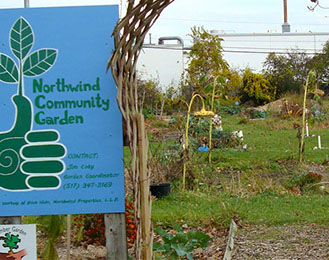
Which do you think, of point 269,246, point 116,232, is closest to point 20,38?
point 116,232

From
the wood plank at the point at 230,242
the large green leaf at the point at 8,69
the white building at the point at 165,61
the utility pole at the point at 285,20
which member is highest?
the utility pole at the point at 285,20

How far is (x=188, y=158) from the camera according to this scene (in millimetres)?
9078

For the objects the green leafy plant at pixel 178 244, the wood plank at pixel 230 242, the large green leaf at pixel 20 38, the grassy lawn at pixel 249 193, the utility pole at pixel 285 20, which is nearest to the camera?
the large green leaf at pixel 20 38

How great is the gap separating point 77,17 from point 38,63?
1.10 ft

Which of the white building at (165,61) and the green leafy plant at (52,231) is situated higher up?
the white building at (165,61)

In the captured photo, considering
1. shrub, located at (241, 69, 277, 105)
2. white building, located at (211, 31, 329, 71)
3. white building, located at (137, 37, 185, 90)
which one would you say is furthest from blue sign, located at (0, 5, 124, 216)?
white building, located at (211, 31, 329, 71)

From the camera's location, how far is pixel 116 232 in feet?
11.0

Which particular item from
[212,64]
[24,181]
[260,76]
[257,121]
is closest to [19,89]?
[24,181]

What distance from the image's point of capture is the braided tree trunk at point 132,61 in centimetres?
307

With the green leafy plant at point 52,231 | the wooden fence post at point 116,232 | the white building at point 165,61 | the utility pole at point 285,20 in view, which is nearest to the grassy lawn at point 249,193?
the green leafy plant at point 52,231

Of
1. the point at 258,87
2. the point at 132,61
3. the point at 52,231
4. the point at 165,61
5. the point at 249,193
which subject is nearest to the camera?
the point at 132,61

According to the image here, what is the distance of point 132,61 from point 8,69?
2.36 ft

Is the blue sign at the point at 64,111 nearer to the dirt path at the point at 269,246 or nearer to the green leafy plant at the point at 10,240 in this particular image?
the green leafy plant at the point at 10,240

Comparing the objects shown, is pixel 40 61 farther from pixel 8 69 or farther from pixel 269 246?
pixel 269 246
